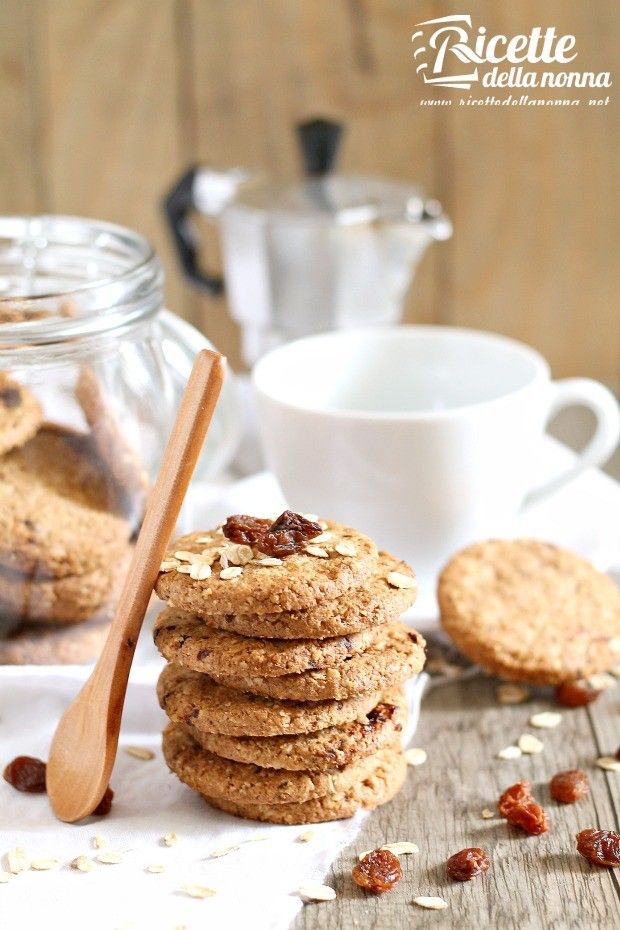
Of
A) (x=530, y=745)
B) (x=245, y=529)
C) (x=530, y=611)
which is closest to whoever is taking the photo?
(x=245, y=529)

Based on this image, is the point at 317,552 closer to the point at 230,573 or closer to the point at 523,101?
the point at 230,573

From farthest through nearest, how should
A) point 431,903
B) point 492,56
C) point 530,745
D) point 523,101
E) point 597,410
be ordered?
point 523,101 < point 492,56 < point 597,410 < point 530,745 < point 431,903

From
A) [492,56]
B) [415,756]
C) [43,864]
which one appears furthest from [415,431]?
[492,56]

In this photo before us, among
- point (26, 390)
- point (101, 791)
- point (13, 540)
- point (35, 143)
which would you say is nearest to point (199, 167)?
point (35, 143)

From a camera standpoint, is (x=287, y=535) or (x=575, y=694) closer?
(x=287, y=535)

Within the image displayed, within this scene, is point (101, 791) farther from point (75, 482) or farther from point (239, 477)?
point (239, 477)

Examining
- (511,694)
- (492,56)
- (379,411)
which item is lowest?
(511,694)

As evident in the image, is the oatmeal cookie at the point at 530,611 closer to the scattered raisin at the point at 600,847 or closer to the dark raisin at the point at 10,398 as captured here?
the scattered raisin at the point at 600,847
